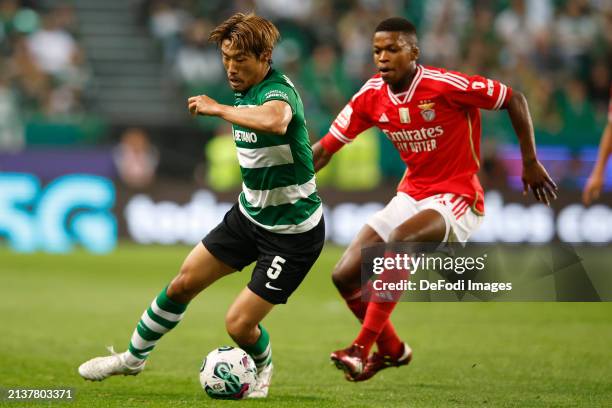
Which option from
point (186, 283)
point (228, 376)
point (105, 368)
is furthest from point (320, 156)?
point (105, 368)

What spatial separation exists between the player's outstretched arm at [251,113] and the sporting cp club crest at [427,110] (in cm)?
167

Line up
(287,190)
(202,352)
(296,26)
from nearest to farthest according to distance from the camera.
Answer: (287,190)
(202,352)
(296,26)

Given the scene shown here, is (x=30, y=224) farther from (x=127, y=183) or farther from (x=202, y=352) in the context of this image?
(x=202, y=352)

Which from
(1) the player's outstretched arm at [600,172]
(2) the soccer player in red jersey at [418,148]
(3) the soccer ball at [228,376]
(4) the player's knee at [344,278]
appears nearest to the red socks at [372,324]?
(2) the soccer player in red jersey at [418,148]

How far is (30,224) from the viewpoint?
53.8 feet

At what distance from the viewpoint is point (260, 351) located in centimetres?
691

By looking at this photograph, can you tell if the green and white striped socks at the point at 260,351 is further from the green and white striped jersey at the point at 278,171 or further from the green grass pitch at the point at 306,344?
the green and white striped jersey at the point at 278,171

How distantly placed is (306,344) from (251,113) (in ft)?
12.9

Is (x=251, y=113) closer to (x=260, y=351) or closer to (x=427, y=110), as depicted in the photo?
(x=260, y=351)

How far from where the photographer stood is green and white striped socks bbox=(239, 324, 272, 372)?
22.6 feet

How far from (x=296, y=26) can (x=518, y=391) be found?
49.6 ft

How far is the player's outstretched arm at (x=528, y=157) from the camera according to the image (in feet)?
24.1

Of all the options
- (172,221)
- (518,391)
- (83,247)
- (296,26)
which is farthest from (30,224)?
(518,391)

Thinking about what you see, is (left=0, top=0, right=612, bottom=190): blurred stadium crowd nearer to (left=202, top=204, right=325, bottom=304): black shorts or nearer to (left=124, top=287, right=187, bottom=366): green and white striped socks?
(left=124, top=287, right=187, bottom=366): green and white striped socks
